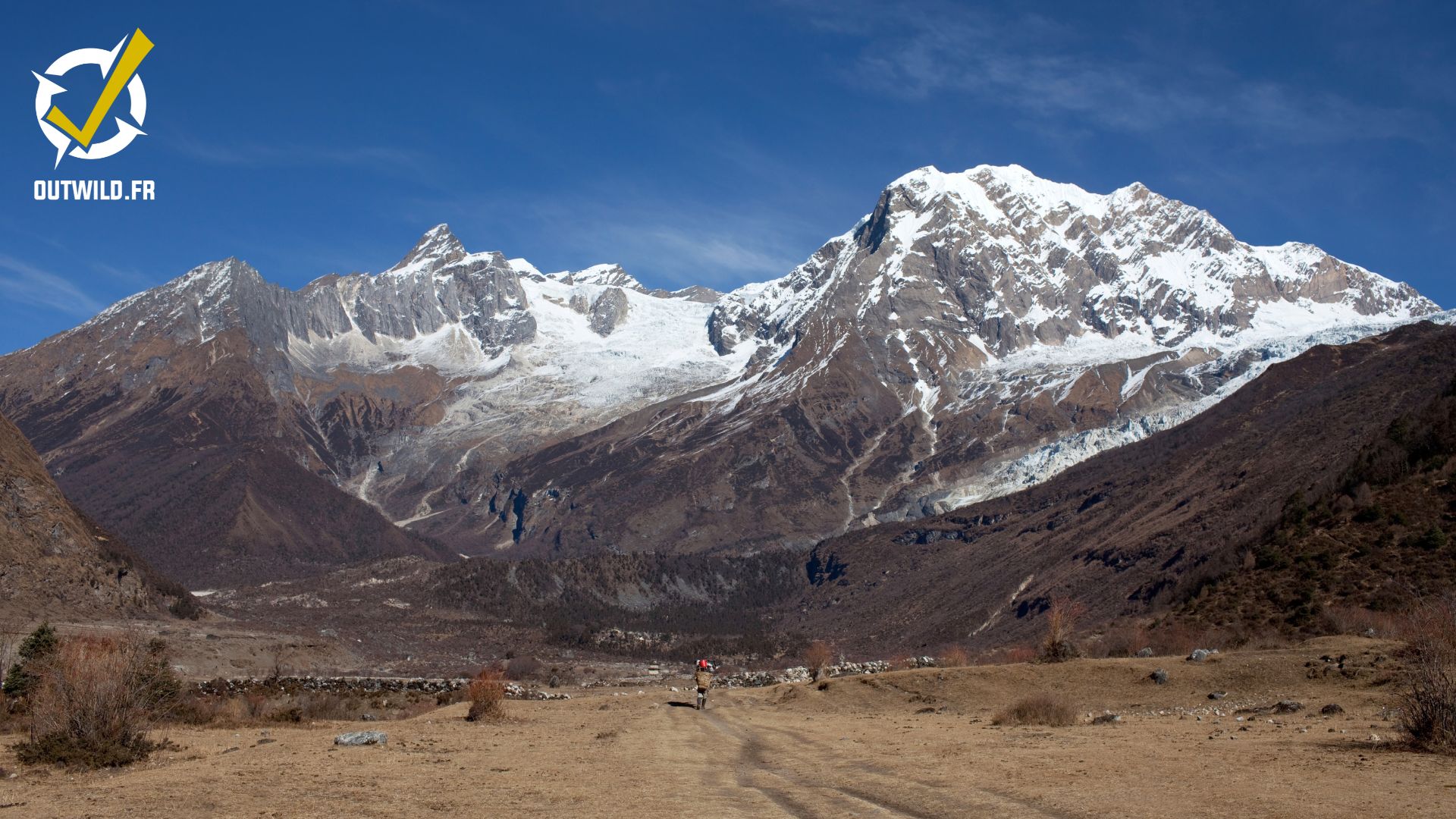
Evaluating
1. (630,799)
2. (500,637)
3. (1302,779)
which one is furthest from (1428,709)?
(500,637)

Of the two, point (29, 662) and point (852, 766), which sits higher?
point (29, 662)

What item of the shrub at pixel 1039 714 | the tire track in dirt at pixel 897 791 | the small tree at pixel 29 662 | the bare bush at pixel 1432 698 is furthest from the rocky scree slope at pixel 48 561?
the bare bush at pixel 1432 698

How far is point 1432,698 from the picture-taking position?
28766 mm

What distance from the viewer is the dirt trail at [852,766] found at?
80.5ft

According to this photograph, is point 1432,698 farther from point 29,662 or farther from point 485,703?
point 29,662

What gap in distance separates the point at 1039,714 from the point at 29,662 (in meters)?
44.4

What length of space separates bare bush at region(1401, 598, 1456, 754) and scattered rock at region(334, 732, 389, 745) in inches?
1055

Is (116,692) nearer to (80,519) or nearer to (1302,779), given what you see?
(1302,779)

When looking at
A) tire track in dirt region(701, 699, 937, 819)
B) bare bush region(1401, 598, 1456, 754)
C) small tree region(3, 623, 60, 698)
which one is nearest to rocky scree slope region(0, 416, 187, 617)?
small tree region(3, 623, 60, 698)

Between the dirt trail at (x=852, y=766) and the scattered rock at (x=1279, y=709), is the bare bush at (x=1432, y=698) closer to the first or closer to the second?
the dirt trail at (x=852, y=766)

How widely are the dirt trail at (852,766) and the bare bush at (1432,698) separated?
0.95 metres

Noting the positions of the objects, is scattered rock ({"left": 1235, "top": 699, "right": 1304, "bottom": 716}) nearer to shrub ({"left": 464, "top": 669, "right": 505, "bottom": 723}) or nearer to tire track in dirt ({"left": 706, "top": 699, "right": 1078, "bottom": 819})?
tire track in dirt ({"left": 706, "top": 699, "right": 1078, "bottom": 819})

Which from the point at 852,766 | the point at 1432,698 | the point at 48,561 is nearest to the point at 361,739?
the point at 852,766

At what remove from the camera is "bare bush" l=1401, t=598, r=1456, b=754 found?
2838 centimetres
